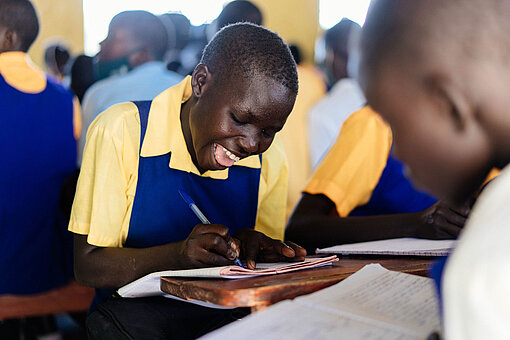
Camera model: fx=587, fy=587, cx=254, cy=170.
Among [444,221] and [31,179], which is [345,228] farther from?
[31,179]

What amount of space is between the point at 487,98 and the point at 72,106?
2.14 metres

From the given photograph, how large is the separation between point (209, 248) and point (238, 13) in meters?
2.22

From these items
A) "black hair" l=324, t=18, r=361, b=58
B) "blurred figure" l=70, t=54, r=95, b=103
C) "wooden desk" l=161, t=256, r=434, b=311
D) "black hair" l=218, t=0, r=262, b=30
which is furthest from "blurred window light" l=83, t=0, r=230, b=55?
"wooden desk" l=161, t=256, r=434, b=311

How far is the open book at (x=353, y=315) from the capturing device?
2.43ft

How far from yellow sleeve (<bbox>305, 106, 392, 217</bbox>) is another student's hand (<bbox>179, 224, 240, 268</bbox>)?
648 millimetres


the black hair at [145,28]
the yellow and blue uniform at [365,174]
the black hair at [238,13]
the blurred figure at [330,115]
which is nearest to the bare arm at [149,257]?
the yellow and blue uniform at [365,174]

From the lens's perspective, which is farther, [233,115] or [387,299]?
[233,115]

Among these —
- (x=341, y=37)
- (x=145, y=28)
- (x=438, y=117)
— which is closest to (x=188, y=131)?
(x=438, y=117)

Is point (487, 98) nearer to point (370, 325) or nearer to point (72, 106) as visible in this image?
point (370, 325)

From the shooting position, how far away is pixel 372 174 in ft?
5.81

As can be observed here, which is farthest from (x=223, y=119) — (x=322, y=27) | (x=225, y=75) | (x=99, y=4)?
(x=322, y=27)

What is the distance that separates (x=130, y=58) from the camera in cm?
304

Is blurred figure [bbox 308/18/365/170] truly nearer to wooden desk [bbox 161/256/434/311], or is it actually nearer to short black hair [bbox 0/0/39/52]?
short black hair [bbox 0/0/39/52]

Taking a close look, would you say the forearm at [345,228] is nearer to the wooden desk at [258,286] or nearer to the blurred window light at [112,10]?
the wooden desk at [258,286]
